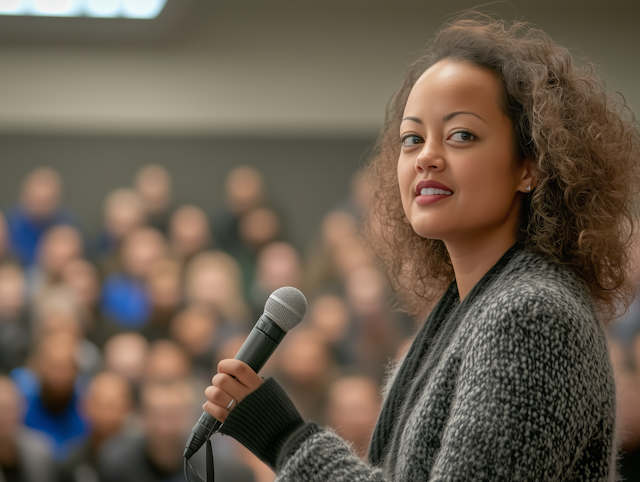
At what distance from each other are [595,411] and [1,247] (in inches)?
140

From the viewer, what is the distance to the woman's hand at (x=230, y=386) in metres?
0.95

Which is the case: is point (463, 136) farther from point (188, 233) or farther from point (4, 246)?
point (4, 246)

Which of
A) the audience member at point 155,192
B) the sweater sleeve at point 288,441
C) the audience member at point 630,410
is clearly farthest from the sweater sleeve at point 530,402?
the audience member at point 155,192

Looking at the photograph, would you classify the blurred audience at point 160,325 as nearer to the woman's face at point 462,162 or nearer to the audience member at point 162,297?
the audience member at point 162,297

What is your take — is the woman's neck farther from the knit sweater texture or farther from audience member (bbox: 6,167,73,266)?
audience member (bbox: 6,167,73,266)

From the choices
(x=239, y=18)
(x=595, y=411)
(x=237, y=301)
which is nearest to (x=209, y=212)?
(x=237, y=301)

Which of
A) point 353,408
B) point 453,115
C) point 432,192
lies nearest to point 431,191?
point 432,192

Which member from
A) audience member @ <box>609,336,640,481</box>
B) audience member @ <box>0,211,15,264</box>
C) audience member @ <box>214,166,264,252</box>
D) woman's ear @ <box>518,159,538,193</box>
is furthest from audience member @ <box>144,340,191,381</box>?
woman's ear @ <box>518,159,538,193</box>

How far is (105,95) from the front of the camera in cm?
422

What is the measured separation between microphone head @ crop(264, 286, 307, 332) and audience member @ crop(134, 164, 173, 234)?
303cm

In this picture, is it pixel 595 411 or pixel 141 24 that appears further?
pixel 141 24

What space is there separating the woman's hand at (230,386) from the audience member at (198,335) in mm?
2471

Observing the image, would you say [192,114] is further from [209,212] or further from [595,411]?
[595,411]

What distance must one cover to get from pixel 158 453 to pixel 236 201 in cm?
159
